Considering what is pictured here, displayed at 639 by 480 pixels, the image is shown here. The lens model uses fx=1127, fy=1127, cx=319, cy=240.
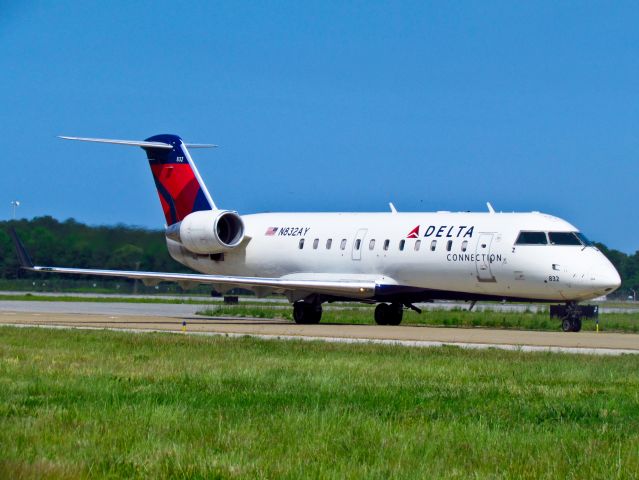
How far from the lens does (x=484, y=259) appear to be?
2923 centimetres

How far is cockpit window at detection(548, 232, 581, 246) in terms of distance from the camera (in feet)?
94.3

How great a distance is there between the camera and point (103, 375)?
13711 millimetres

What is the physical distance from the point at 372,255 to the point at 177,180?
743cm

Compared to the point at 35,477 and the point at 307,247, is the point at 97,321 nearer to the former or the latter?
the point at 307,247

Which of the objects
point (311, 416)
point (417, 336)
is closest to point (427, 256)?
point (417, 336)

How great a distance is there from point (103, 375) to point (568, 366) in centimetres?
677

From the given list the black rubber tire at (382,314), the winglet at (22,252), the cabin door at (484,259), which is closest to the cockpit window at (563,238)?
the cabin door at (484,259)

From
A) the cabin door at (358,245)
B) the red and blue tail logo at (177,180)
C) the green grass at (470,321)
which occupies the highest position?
the red and blue tail logo at (177,180)

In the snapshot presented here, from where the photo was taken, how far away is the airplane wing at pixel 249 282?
3094 cm

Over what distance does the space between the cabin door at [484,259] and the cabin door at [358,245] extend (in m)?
4.21

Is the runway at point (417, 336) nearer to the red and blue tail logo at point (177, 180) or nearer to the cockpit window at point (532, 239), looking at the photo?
the cockpit window at point (532, 239)

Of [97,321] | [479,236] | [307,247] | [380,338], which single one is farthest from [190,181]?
[380,338]

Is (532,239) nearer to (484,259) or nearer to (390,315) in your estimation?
(484,259)

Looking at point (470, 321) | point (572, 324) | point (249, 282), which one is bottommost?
point (470, 321)
